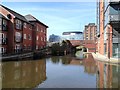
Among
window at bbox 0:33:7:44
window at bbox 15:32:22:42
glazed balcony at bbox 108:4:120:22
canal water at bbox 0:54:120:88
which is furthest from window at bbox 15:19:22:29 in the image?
canal water at bbox 0:54:120:88

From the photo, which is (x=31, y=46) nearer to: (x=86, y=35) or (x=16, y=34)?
(x=16, y=34)

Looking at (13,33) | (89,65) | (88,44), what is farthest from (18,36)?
(88,44)

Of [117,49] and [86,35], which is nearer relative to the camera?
[117,49]

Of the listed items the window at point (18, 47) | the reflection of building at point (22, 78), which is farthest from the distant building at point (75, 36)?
the reflection of building at point (22, 78)

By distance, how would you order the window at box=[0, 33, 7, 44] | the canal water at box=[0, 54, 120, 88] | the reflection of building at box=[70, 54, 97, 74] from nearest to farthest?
the canal water at box=[0, 54, 120, 88] < the reflection of building at box=[70, 54, 97, 74] < the window at box=[0, 33, 7, 44]

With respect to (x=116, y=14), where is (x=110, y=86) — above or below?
below

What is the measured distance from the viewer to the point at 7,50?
37.4 metres

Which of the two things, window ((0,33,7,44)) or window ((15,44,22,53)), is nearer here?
window ((0,33,7,44))

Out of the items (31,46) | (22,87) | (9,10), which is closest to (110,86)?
(22,87)

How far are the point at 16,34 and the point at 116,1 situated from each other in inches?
736

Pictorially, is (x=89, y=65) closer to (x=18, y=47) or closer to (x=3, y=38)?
(x=3, y=38)

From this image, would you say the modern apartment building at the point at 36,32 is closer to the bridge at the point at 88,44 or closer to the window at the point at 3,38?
the bridge at the point at 88,44

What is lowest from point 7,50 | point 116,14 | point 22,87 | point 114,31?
point 22,87

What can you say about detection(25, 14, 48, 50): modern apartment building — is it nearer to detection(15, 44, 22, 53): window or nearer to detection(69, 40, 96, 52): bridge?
detection(15, 44, 22, 53): window
